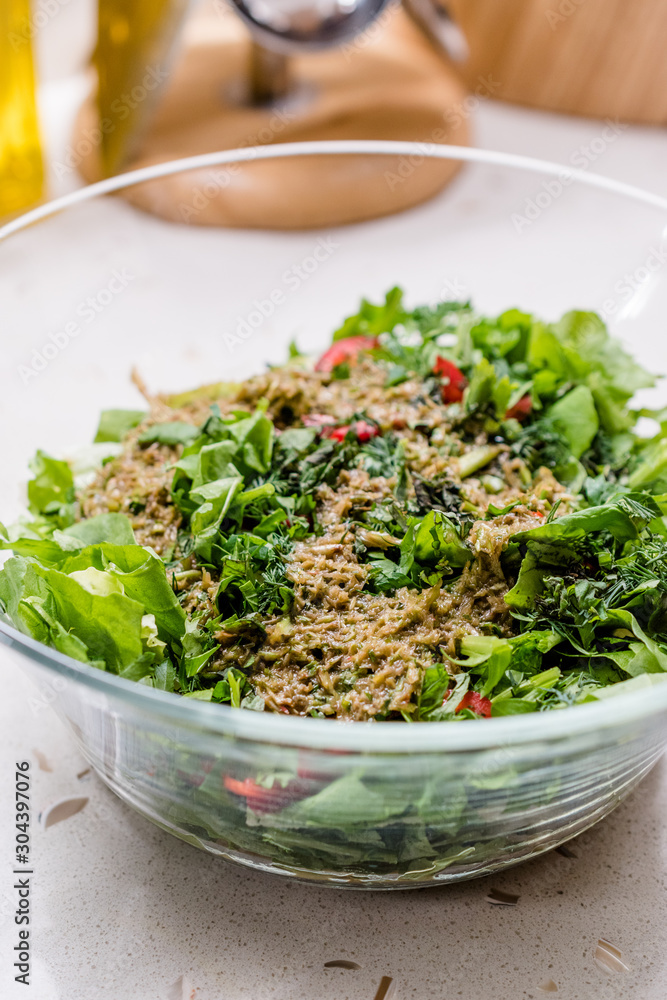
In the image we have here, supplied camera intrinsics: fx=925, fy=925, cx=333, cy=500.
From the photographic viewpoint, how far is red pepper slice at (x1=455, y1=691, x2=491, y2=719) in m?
1.07

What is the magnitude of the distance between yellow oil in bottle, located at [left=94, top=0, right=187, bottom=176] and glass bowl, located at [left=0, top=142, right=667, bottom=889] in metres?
0.66

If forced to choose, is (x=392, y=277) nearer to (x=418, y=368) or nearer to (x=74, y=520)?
(x=418, y=368)

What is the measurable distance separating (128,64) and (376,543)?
6.46ft

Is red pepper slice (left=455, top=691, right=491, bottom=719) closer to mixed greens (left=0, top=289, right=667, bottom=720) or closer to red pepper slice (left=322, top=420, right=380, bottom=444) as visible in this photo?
mixed greens (left=0, top=289, right=667, bottom=720)

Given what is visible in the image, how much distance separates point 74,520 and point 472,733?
0.82m

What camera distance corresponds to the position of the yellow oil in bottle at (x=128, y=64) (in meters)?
2.50

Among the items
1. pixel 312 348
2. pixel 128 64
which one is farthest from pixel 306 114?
pixel 312 348

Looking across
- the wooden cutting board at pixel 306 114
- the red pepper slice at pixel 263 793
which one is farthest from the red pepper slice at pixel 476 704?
the wooden cutting board at pixel 306 114

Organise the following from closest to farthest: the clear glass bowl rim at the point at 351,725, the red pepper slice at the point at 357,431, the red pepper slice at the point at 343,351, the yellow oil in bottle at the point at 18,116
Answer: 1. the clear glass bowl rim at the point at 351,725
2. the red pepper slice at the point at 357,431
3. the red pepper slice at the point at 343,351
4. the yellow oil in bottle at the point at 18,116

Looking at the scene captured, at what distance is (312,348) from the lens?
82.4 inches

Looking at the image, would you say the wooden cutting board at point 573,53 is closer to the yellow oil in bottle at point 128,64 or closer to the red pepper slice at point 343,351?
the yellow oil in bottle at point 128,64

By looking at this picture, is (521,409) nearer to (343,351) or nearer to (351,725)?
(343,351)

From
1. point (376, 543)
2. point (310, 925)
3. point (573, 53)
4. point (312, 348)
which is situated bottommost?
point (310, 925)

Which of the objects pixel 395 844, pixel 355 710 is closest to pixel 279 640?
pixel 355 710
